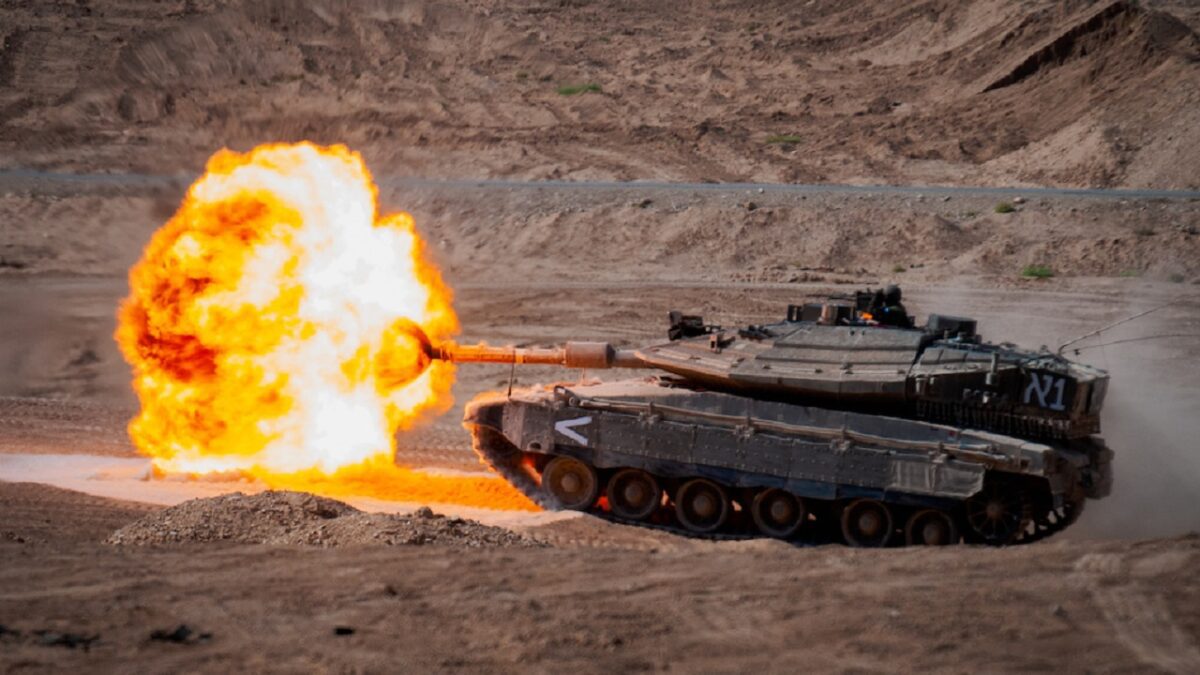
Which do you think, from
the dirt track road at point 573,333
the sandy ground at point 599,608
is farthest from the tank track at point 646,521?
the dirt track road at point 573,333

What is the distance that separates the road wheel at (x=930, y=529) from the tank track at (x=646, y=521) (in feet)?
1.00

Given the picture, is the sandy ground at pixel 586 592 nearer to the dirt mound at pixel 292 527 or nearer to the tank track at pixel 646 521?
the tank track at pixel 646 521

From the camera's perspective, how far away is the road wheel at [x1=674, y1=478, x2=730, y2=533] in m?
20.1

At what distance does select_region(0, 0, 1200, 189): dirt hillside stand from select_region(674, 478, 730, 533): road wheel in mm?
24599

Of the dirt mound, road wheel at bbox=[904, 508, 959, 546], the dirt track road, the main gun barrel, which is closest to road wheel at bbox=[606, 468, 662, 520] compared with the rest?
the main gun barrel

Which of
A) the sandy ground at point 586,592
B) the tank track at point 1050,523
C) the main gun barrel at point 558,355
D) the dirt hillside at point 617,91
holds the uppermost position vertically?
the dirt hillside at point 617,91

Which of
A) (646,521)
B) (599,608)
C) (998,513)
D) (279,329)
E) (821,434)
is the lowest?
(646,521)

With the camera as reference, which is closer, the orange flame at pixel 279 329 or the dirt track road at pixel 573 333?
the orange flame at pixel 279 329

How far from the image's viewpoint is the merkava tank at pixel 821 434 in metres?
18.5

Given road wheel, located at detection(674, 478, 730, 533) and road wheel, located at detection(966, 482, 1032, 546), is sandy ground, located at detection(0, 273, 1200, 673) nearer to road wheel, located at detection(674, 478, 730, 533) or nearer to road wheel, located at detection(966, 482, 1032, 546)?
road wheel, located at detection(674, 478, 730, 533)

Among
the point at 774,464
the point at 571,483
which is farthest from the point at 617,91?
the point at 774,464

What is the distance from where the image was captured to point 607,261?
1506 inches

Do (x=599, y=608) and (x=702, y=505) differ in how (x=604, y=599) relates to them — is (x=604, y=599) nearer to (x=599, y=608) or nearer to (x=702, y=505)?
(x=599, y=608)

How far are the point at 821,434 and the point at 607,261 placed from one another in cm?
1953
